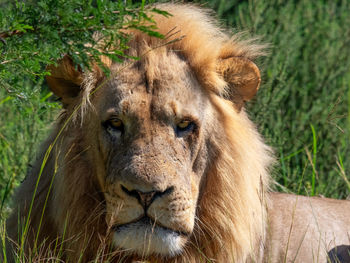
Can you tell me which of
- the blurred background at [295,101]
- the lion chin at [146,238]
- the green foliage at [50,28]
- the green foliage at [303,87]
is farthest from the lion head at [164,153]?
the green foliage at [303,87]

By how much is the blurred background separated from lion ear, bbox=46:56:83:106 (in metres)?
1.58

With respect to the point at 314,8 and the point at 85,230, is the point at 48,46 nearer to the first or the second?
the point at 85,230

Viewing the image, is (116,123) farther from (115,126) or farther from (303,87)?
(303,87)

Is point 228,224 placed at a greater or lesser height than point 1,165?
greater

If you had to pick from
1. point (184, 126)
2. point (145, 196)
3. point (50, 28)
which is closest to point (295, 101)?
point (184, 126)

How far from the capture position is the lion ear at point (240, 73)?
4039 millimetres

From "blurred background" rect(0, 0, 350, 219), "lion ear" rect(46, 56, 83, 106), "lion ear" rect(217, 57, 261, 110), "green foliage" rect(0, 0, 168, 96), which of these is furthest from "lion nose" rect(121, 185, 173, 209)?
"blurred background" rect(0, 0, 350, 219)

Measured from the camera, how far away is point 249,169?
13.3ft

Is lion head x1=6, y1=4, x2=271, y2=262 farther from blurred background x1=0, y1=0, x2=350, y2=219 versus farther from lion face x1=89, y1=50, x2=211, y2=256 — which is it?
blurred background x1=0, y1=0, x2=350, y2=219

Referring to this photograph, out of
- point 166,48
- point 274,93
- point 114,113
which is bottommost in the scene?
point 274,93

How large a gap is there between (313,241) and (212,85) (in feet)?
3.93

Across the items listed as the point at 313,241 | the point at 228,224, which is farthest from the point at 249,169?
the point at 313,241

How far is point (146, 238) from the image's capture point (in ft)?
11.2

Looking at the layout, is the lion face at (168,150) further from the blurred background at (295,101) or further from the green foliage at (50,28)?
the blurred background at (295,101)
